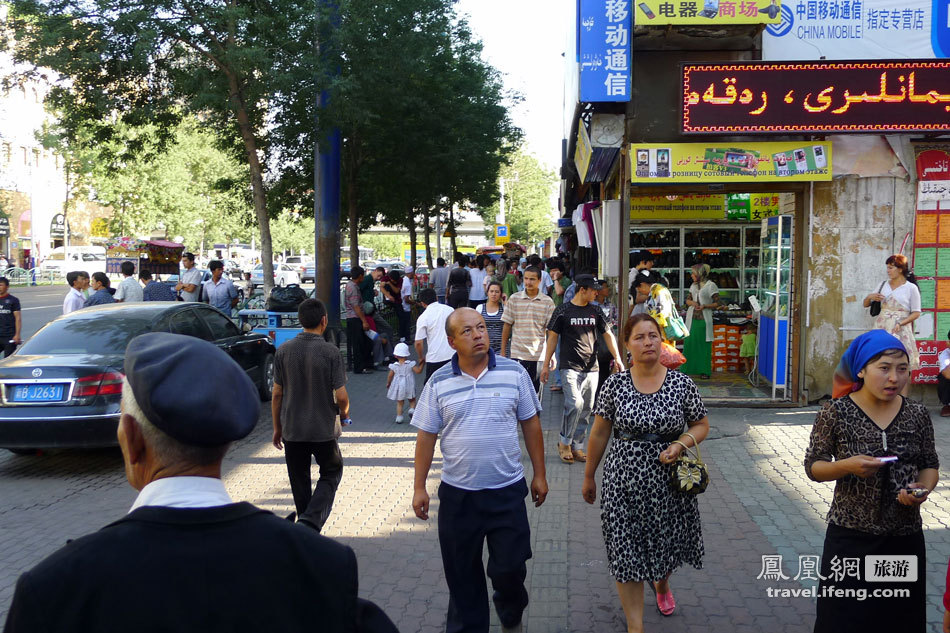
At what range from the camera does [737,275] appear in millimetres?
14312

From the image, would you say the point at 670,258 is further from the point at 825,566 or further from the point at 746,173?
the point at 825,566

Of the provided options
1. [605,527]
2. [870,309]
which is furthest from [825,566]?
Answer: [870,309]

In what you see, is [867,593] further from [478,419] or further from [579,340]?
[579,340]

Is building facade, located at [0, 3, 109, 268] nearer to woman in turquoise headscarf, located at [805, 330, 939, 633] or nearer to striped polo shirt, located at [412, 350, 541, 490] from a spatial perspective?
striped polo shirt, located at [412, 350, 541, 490]

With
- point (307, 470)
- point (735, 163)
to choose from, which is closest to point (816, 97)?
point (735, 163)

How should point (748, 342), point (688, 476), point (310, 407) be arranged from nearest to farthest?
1. point (688, 476)
2. point (310, 407)
3. point (748, 342)

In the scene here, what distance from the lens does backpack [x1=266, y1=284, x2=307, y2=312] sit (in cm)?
1398

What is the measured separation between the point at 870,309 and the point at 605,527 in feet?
22.1

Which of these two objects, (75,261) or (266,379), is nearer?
(266,379)

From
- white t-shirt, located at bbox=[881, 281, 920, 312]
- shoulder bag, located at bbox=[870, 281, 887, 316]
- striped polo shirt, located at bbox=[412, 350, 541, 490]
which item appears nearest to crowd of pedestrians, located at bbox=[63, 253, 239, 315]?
striped polo shirt, located at bbox=[412, 350, 541, 490]

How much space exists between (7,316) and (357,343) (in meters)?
5.30

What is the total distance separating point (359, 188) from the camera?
2211 cm

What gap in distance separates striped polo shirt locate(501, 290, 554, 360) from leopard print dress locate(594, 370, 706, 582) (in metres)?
4.42

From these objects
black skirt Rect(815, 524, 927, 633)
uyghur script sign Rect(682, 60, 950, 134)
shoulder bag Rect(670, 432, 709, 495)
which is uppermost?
uyghur script sign Rect(682, 60, 950, 134)
